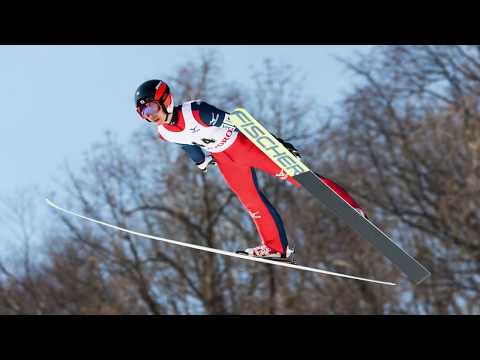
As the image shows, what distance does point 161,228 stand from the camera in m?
23.2

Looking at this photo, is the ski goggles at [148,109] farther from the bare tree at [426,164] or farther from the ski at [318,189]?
the bare tree at [426,164]

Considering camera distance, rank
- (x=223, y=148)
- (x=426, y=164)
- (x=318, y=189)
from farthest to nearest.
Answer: (x=426, y=164) → (x=223, y=148) → (x=318, y=189)

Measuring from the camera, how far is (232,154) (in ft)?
21.0

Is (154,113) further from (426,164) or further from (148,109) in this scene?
(426,164)

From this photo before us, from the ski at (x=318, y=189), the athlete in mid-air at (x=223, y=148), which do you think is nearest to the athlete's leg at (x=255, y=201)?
the athlete in mid-air at (x=223, y=148)

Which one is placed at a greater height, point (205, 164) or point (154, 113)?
point (154, 113)

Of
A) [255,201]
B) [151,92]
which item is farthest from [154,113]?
[255,201]

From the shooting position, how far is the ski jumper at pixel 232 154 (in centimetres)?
601

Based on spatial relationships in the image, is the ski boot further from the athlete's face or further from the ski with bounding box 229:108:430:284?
the athlete's face

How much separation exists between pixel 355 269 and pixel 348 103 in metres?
5.89

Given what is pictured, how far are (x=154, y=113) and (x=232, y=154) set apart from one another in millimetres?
791
